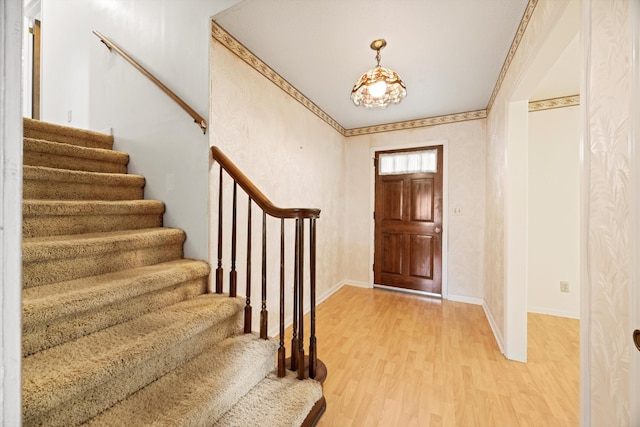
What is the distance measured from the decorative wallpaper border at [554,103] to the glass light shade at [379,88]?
2.05 m

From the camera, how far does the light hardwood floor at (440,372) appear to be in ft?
5.03

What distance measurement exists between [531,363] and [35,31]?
20.1 feet

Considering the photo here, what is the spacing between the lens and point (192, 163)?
Result: 5.83ft

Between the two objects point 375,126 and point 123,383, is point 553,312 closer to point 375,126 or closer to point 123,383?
point 375,126

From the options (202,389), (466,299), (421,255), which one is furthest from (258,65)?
(466,299)

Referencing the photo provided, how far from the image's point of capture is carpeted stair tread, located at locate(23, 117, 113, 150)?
178 cm

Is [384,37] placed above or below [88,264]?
above

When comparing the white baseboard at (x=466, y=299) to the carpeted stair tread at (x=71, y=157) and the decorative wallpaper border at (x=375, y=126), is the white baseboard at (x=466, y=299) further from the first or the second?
the carpeted stair tread at (x=71, y=157)

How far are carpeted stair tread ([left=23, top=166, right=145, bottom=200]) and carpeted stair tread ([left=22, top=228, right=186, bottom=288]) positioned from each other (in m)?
0.35

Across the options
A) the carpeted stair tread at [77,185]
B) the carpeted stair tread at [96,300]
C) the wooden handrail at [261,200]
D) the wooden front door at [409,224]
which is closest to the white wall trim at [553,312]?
the wooden front door at [409,224]

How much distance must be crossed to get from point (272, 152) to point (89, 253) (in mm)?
1592

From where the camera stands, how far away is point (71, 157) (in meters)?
1.79

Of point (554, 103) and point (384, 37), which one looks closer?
point (384, 37)

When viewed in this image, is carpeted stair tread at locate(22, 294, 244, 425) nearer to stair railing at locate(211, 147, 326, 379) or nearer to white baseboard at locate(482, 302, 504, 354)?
stair railing at locate(211, 147, 326, 379)
